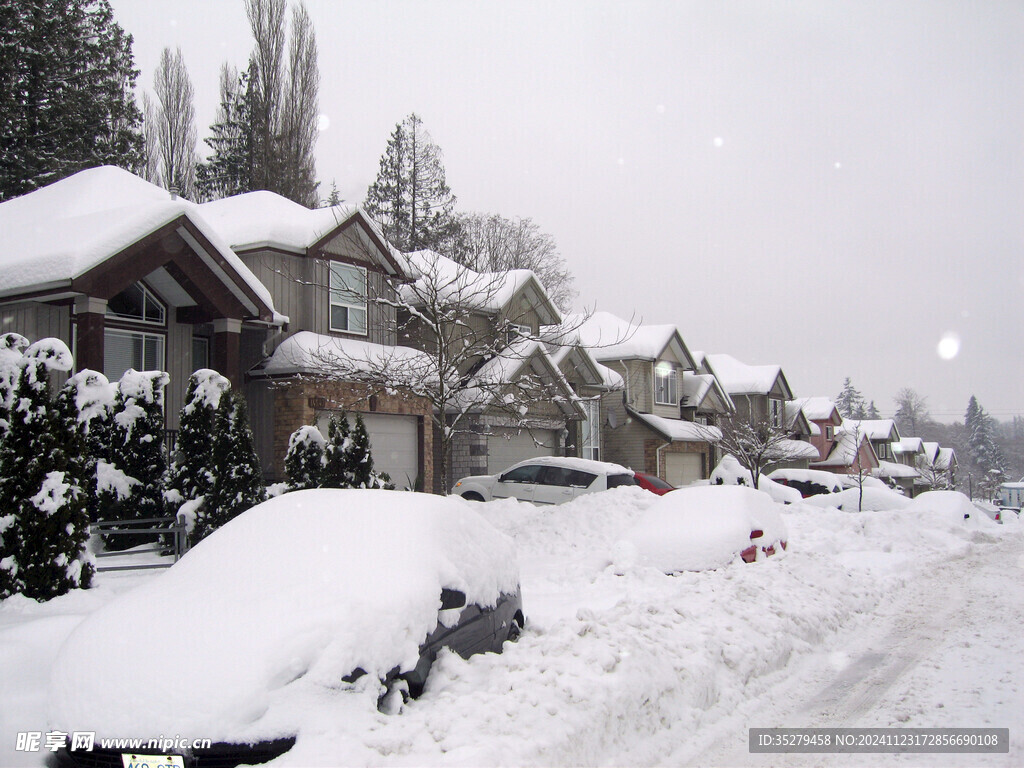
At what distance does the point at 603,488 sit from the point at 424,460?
479cm

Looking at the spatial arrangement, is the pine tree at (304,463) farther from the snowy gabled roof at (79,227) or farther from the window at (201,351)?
the window at (201,351)

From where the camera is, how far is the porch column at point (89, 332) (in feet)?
43.9

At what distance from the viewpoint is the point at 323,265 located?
19422 millimetres

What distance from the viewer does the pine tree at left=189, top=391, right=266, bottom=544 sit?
436 inches

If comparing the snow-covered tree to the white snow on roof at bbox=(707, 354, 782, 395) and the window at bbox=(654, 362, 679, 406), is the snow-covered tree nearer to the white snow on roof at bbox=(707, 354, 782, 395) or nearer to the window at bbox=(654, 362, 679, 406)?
the window at bbox=(654, 362, 679, 406)

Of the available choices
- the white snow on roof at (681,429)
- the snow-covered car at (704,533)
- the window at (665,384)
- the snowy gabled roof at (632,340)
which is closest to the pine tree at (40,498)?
the snow-covered car at (704,533)

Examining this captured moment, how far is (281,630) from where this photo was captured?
4434 mm

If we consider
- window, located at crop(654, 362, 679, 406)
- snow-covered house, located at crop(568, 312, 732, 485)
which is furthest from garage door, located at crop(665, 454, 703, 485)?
window, located at crop(654, 362, 679, 406)

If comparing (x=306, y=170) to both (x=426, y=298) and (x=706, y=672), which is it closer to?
(x=426, y=298)

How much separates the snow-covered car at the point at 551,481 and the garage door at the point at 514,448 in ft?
12.2

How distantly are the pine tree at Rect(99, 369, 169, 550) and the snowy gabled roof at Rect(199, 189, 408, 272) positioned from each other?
24.1 feet

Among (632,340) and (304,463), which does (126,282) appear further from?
(632,340)

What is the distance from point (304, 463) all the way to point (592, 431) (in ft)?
65.6

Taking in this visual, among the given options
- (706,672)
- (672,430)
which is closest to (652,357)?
(672,430)
